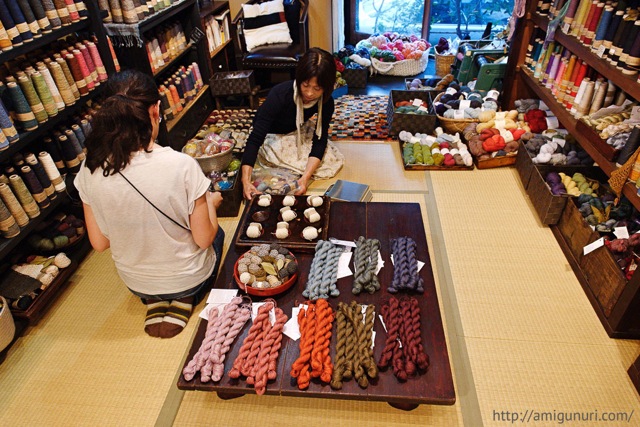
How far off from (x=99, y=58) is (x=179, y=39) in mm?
1134

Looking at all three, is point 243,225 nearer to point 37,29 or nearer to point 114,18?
point 37,29

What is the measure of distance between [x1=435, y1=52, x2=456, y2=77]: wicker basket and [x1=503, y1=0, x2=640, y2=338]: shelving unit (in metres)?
1.18

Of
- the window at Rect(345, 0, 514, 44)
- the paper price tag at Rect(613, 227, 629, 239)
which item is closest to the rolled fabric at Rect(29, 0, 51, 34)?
the paper price tag at Rect(613, 227, 629, 239)

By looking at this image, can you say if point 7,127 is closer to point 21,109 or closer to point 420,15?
point 21,109

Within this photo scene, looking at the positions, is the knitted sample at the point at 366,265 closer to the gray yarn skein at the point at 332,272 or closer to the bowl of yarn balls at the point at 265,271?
the gray yarn skein at the point at 332,272

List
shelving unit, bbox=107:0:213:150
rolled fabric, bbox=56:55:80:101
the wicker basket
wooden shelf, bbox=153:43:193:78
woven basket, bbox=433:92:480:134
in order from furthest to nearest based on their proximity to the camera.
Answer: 1. the wicker basket
2. woven basket, bbox=433:92:480:134
3. wooden shelf, bbox=153:43:193:78
4. shelving unit, bbox=107:0:213:150
5. rolled fabric, bbox=56:55:80:101

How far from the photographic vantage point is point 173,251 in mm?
1693

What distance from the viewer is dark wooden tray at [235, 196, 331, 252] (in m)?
1.96

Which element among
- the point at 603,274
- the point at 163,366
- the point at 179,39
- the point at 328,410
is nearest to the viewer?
the point at 328,410

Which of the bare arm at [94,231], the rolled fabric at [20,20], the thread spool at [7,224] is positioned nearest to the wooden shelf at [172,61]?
the rolled fabric at [20,20]

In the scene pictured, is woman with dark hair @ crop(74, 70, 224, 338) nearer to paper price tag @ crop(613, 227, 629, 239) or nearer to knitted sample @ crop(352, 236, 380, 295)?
knitted sample @ crop(352, 236, 380, 295)

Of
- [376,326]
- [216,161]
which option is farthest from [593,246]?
[216,161]

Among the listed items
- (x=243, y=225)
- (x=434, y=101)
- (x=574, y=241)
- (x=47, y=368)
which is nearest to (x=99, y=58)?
(x=243, y=225)

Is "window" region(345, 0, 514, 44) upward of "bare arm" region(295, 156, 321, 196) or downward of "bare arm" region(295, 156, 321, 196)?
upward
